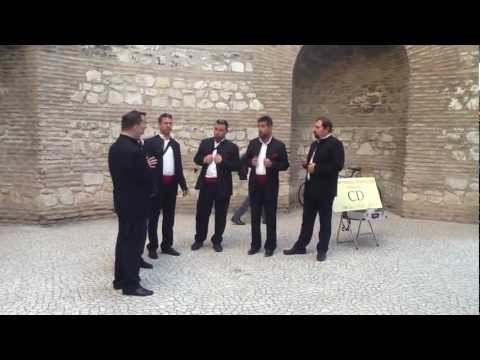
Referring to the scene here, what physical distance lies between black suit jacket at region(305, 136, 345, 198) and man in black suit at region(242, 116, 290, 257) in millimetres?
428

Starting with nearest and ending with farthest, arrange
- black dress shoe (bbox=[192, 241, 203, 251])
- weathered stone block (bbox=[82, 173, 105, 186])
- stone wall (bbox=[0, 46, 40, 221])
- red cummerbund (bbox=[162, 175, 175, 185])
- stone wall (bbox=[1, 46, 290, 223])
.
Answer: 1. red cummerbund (bbox=[162, 175, 175, 185])
2. black dress shoe (bbox=[192, 241, 203, 251])
3. stone wall (bbox=[0, 46, 40, 221])
4. stone wall (bbox=[1, 46, 290, 223])
5. weathered stone block (bbox=[82, 173, 105, 186])

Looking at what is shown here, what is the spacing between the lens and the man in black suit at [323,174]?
212 inches

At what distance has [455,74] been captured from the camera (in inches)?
302

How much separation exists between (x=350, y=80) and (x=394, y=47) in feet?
4.15

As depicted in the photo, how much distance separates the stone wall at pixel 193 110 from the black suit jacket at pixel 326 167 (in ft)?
9.85

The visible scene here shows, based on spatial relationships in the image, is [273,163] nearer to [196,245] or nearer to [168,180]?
[168,180]

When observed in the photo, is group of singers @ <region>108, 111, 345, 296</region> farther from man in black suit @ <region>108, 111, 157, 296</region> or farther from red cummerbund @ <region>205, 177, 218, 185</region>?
man in black suit @ <region>108, 111, 157, 296</region>

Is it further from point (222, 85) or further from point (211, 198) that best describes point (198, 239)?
point (222, 85)

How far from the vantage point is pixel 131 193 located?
160 inches

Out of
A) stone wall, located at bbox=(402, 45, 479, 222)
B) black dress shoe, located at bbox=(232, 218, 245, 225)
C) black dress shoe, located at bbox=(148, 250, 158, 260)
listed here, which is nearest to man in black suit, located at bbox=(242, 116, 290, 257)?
black dress shoe, located at bbox=(148, 250, 158, 260)

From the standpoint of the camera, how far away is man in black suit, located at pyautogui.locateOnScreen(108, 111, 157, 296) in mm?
3979

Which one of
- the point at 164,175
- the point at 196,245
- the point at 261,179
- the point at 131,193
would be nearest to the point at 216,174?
the point at 261,179

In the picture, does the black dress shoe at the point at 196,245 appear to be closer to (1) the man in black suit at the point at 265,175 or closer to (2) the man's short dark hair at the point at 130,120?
(1) the man in black suit at the point at 265,175

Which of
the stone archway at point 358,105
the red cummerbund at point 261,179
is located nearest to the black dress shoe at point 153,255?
the red cummerbund at point 261,179
